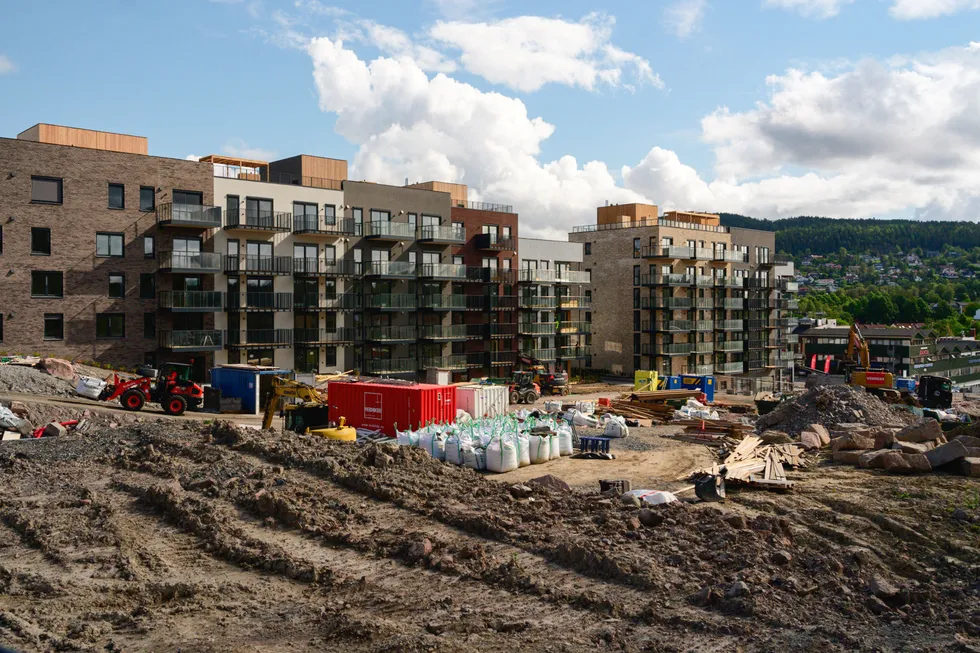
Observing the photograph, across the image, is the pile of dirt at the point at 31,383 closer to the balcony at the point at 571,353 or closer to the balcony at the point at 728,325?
the balcony at the point at 571,353

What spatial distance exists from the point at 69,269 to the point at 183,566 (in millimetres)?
35034

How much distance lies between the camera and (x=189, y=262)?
47406 mm

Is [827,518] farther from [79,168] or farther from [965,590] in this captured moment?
[79,168]

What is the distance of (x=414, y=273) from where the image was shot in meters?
57.6

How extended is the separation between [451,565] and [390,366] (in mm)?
41571

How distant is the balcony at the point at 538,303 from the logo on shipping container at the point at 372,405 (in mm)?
33361

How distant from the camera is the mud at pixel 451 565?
12.3 meters

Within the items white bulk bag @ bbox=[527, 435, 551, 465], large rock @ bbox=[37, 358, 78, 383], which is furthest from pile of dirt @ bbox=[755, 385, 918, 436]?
large rock @ bbox=[37, 358, 78, 383]

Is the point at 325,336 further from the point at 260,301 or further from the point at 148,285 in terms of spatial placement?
the point at 148,285

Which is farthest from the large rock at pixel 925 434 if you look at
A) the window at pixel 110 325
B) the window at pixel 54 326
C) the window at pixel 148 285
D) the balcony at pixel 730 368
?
the balcony at pixel 730 368

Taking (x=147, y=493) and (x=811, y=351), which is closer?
(x=147, y=493)

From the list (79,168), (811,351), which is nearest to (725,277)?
(811,351)

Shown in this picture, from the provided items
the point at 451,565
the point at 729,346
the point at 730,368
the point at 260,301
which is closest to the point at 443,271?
the point at 260,301

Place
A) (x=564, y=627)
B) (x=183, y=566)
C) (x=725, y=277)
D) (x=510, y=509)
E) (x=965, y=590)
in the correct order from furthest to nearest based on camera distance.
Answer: (x=725, y=277) → (x=510, y=509) → (x=183, y=566) → (x=965, y=590) → (x=564, y=627)
